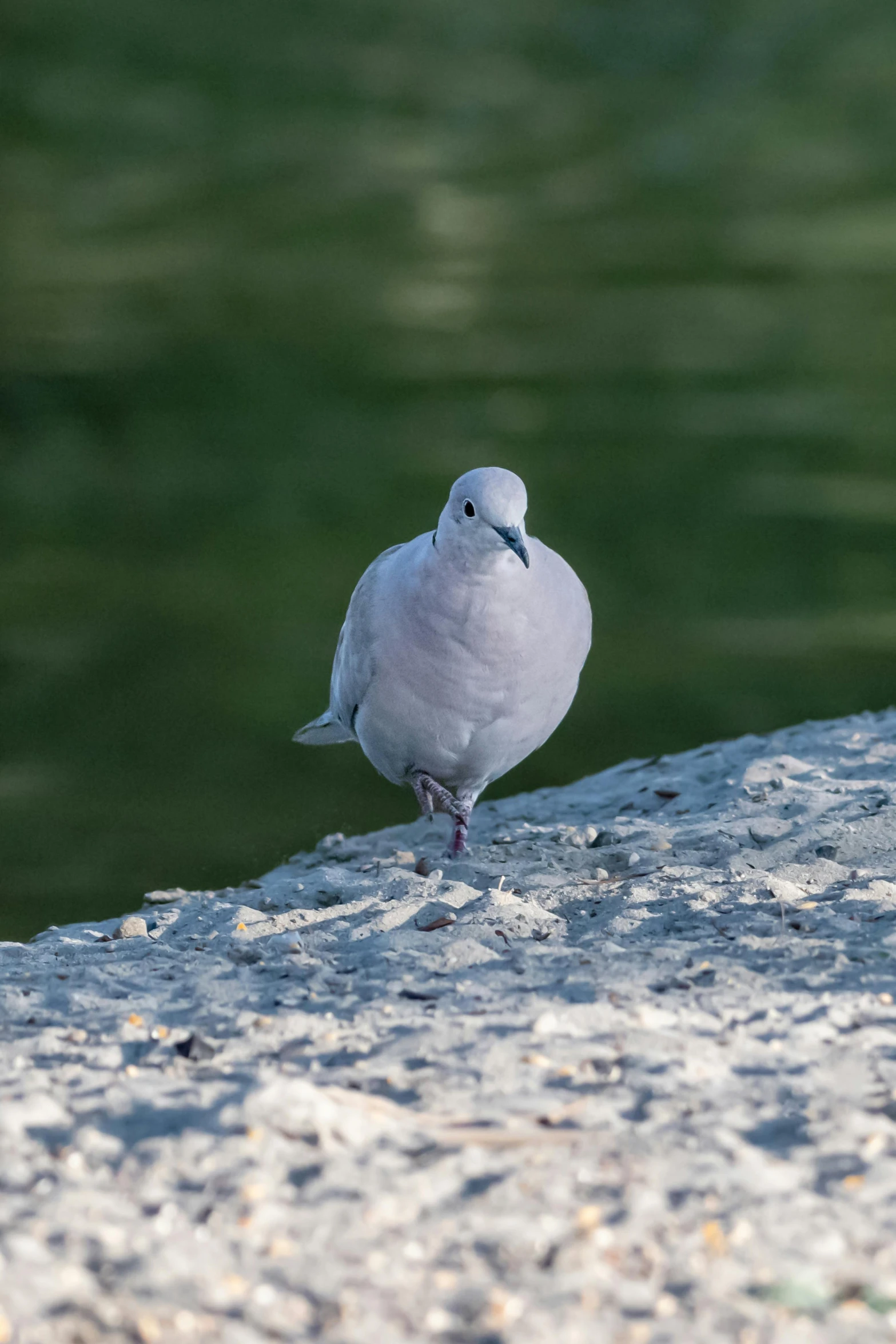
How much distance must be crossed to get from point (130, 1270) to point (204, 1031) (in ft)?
2.69

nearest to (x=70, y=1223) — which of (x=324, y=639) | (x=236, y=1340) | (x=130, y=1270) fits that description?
(x=130, y=1270)

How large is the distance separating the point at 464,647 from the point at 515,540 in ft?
1.36

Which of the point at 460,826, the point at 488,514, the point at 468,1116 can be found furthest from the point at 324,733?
the point at 468,1116

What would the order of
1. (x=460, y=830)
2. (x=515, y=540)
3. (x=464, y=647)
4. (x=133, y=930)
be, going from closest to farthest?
(x=133, y=930)
(x=515, y=540)
(x=464, y=647)
(x=460, y=830)

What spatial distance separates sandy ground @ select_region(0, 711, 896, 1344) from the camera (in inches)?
75.1

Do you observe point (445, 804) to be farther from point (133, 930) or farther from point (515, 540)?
point (133, 930)

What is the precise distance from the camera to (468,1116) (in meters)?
2.33

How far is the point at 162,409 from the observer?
1834 cm

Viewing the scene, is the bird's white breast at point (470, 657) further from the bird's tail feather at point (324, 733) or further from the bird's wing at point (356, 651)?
the bird's tail feather at point (324, 733)

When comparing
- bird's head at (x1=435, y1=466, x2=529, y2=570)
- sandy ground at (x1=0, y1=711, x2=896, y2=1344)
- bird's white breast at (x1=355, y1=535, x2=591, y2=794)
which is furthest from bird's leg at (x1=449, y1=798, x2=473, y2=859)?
bird's head at (x1=435, y1=466, x2=529, y2=570)

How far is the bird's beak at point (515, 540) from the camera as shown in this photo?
383 cm

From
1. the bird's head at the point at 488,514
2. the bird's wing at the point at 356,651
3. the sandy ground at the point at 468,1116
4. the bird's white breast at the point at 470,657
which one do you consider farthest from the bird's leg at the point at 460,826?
the bird's head at the point at 488,514

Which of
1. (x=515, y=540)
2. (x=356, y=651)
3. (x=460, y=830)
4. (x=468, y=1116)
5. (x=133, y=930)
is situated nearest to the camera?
(x=468, y=1116)

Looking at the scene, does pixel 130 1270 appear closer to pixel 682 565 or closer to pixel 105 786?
pixel 105 786
